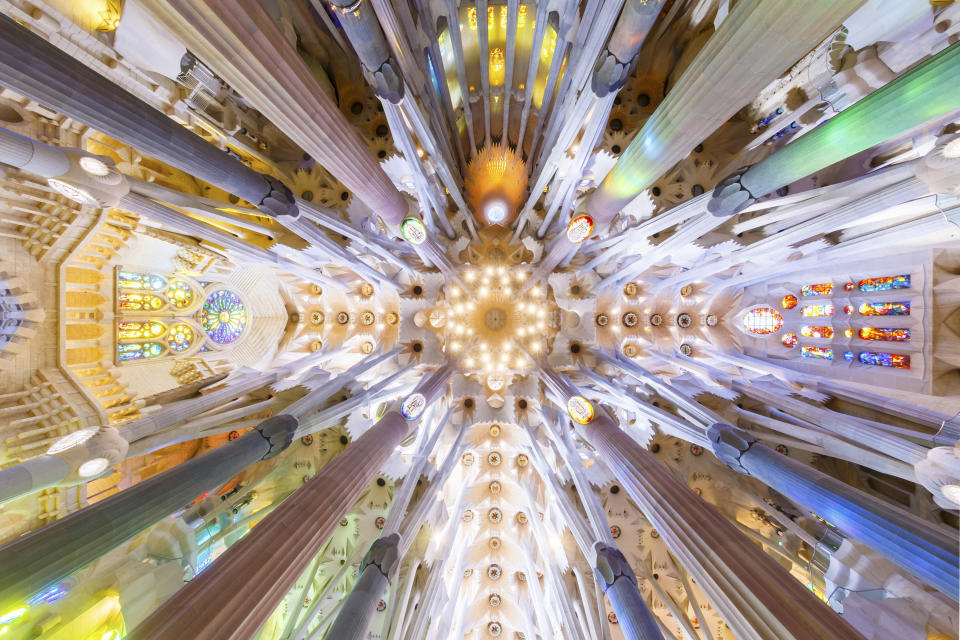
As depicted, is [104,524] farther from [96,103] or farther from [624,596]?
[624,596]

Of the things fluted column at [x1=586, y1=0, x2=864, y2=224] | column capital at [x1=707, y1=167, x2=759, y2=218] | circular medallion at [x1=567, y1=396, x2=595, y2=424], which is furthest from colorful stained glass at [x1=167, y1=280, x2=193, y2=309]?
column capital at [x1=707, y1=167, x2=759, y2=218]

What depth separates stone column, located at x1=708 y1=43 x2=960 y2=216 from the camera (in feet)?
13.9

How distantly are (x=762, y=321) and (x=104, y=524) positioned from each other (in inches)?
778

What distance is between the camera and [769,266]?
11.4 metres

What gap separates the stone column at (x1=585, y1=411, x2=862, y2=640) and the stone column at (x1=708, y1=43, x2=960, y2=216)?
5983mm

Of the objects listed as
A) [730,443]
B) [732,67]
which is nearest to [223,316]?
[732,67]

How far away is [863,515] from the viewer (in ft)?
17.9

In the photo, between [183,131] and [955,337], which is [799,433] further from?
[183,131]

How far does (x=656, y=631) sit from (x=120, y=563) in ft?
40.7

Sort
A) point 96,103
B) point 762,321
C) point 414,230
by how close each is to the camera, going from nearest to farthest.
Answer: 1. point 96,103
2. point 414,230
3. point 762,321

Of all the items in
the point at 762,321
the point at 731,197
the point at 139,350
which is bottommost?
the point at 139,350

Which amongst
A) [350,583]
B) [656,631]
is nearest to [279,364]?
[350,583]

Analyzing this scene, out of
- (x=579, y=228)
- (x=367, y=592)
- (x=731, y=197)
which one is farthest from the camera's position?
(x=579, y=228)

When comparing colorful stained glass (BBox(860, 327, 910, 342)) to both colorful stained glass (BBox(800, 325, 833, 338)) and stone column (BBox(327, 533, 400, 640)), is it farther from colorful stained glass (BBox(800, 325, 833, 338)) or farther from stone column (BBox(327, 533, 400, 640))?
stone column (BBox(327, 533, 400, 640))
